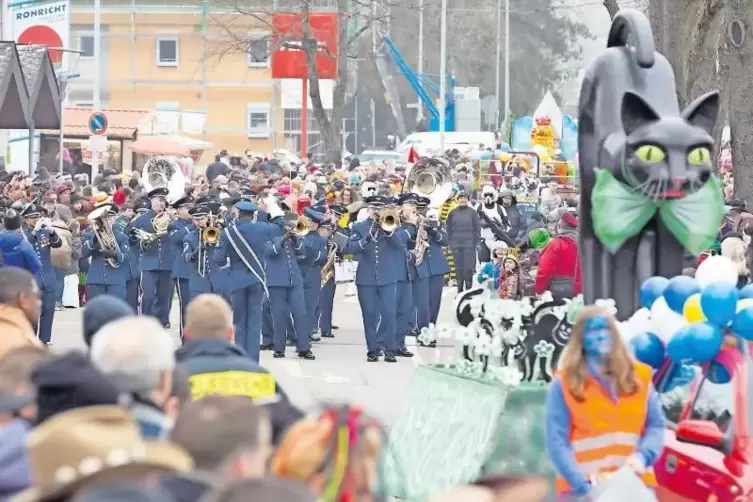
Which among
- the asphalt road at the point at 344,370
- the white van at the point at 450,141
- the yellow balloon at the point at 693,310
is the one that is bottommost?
the asphalt road at the point at 344,370

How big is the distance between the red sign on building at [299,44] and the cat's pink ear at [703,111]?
34695 millimetres

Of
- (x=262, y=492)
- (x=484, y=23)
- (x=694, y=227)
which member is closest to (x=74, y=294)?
(x=694, y=227)

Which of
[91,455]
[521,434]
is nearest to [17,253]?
[521,434]

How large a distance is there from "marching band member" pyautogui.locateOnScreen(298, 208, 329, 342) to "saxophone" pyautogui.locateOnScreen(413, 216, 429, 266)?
97 cm

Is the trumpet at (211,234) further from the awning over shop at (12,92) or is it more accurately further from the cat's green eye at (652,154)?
the awning over shop at (12,92)

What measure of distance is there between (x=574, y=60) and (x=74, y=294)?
2767 inches

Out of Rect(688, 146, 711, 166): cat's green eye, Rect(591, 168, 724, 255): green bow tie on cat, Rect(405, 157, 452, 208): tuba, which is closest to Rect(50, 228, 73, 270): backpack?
Rect(405, 157, 452, 208): tuba

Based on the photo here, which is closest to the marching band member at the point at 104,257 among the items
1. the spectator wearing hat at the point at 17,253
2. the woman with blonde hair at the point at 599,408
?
the spectator wearing hat at the point at 17,253

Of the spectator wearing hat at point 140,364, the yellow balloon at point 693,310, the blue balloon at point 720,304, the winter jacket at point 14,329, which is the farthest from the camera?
the yellow balloon at point 693,310

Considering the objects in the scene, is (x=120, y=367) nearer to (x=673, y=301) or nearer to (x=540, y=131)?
(x=673, y=301)

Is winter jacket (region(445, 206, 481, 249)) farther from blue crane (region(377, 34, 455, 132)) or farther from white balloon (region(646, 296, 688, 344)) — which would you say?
blue crane (region(377, 34, 455, 132))

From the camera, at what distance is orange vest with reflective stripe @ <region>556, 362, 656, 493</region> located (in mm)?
8281

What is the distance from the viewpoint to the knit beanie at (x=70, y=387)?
6328 millimetres

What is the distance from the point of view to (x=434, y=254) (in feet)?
67.9
